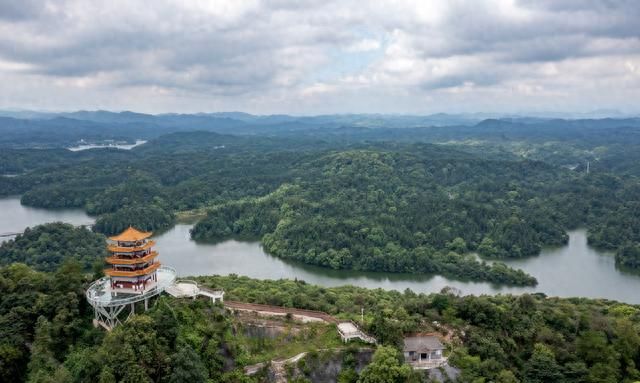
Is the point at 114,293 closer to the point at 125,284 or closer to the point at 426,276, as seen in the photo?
the point at 125,284

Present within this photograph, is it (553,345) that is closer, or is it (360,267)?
(553,345)

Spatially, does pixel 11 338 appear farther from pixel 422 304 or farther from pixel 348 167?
pixel 348 167

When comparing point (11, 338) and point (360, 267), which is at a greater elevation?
point (11, 338)

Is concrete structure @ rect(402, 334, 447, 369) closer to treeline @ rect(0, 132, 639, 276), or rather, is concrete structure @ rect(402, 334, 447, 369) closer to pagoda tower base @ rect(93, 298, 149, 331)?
pagoda tower base @ rect(93, 298, 149, 331)

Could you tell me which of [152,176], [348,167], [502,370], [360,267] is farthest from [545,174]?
[502,370]

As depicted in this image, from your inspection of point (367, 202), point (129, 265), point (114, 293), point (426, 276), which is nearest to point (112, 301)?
point (114, 293)

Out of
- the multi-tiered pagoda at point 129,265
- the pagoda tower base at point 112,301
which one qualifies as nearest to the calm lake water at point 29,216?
the pagoda tower base at point 112,301

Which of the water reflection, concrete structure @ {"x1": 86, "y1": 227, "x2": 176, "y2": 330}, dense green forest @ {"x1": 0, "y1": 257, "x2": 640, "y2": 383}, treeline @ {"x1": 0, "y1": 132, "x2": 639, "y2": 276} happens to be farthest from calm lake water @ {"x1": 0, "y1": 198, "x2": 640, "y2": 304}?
concrete structure @ {"x1": 86, "y1": 227, "x2": 176, "y2": 330}
